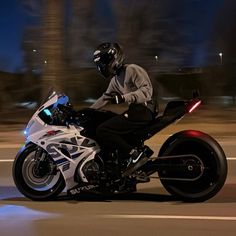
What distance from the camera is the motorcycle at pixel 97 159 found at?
7.40 metres

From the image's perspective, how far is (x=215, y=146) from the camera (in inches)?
289

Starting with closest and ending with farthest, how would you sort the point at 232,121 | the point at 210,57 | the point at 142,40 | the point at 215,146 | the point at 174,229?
the point at 174,229, the point at 215,146, the point at 232,121, the point at 142,40, the point at 210,57

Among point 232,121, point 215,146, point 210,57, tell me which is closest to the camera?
point 215,146

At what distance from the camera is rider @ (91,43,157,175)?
738 cm

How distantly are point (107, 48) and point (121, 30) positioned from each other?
12587 millimetres

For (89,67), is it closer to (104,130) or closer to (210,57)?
(210,57)

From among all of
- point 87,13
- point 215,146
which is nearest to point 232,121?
point 87,13

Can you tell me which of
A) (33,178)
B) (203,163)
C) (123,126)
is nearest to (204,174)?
(203,163)

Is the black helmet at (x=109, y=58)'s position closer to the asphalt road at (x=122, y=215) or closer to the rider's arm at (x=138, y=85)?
the rider's arm at (x=138, y=85)

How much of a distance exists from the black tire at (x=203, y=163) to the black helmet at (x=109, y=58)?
1.10 metres

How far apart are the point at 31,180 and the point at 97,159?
2.91 feet

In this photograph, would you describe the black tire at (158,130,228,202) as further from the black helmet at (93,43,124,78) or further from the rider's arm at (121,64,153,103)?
the black helmet at (93,43,124,78)

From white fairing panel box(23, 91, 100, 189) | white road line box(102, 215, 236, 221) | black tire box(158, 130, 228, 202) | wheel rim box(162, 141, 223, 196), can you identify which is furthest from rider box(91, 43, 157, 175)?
white road line box(102, 215, 236, 221)

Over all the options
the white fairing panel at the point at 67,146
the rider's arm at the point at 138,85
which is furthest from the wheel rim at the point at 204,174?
the white fairing panel at the point at 67,146
